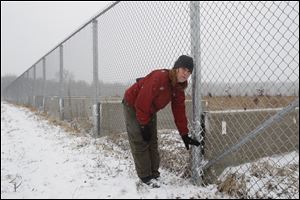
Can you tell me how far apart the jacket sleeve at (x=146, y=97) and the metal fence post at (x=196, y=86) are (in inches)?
18.0

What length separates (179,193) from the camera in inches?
145

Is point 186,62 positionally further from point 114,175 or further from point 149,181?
point 114,175

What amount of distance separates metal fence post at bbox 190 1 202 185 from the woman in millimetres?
112

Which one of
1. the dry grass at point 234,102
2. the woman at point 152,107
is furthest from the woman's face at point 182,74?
the dry grass at point 234,102

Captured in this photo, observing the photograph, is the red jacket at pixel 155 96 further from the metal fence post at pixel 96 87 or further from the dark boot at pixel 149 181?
the metal fence post at pixel 96 87

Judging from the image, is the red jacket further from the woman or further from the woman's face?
the woman's face

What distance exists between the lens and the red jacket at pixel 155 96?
3.58 meters

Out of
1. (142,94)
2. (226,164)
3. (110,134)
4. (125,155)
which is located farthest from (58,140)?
(142,94)

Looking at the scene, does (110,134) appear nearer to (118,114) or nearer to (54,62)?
(118,114)

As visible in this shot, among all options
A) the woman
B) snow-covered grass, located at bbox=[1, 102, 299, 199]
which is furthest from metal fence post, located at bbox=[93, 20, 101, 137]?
the woman

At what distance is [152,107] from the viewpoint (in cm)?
380

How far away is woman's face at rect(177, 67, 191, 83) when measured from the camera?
11.7 ft

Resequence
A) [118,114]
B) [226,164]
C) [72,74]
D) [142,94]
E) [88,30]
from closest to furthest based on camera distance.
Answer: [142,94] < [226,164] < [118,114] < [88,30] < [72,74]

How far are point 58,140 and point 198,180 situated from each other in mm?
4307
